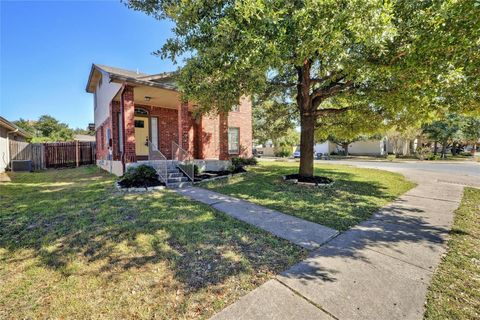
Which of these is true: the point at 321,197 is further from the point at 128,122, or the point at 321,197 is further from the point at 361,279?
the point at 128,122

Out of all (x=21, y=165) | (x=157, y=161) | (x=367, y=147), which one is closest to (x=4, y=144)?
(x=21, y=165)

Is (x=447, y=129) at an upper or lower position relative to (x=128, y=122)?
upper

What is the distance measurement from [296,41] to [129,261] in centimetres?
491

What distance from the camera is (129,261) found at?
308cm

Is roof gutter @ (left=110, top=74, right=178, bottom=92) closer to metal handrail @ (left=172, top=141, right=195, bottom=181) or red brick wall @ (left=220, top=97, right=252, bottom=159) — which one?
metal handrail @ (left=172, top=141, right=195, bottom=181)

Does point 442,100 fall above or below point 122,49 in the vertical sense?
below

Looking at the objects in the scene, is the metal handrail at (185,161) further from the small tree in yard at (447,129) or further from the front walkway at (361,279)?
the small tree in yard at (447,129)

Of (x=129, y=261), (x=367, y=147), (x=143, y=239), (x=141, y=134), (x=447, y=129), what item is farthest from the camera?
(x=367, y=147)

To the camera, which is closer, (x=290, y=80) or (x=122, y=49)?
(x=290, y=80)

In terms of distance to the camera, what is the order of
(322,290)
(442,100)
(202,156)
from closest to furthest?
(322,290) < (442,100) < (202,156)

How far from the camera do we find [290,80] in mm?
9422

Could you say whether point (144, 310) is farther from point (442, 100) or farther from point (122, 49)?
point (122, 49)

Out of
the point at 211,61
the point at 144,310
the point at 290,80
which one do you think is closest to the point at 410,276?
the point at 144,310

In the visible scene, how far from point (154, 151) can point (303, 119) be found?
620 centimetres
